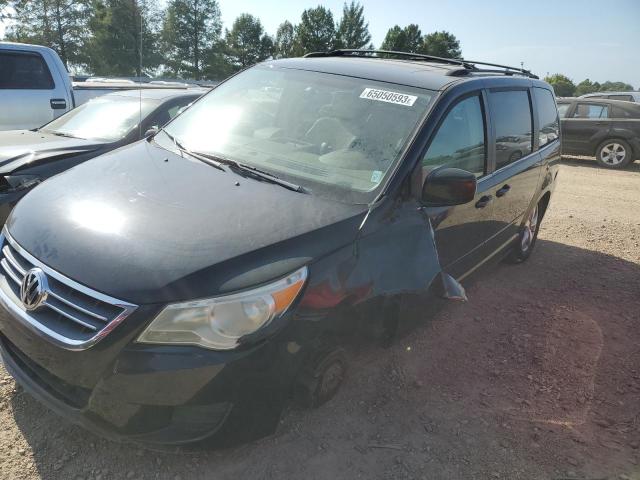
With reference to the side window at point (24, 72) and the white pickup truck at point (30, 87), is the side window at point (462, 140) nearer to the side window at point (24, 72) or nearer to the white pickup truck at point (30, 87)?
the white pickup truck at point (30, 87)

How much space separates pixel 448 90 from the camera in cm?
288

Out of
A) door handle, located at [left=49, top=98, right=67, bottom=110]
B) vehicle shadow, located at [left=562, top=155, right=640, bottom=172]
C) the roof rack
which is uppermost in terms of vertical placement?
the roof rack

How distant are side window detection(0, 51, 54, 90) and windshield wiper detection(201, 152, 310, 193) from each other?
18.3ft

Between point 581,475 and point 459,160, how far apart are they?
71.7 inches

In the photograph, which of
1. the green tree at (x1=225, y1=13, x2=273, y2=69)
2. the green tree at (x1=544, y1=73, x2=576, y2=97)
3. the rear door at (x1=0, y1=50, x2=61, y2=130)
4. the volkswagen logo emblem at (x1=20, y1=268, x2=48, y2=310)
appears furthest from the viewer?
the green tree at (x1=225, y1=13, x2=273, y2=69)

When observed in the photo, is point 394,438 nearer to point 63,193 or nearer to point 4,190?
point 63,193

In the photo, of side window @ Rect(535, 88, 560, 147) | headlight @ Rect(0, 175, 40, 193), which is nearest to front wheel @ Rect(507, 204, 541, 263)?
side window @ Rect(535, 88, 560, 147)

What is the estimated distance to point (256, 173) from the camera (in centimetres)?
263

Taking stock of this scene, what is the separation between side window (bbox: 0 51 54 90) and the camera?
673 centimetres

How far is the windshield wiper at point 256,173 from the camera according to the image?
251cm

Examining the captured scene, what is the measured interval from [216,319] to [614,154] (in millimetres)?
12838

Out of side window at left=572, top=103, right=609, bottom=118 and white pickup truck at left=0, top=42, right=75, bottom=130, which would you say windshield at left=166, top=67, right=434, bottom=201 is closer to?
white pickup truck at left=0, top=42, right=75, bottom=130

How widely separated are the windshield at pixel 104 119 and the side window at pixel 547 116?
3.97 meters

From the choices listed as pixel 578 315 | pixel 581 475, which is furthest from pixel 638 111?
pixel 581 475
